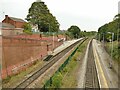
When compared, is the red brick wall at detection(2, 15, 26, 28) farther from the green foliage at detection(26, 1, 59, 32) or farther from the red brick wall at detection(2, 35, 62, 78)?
the red brick wall at detection(2, 35, 62, 78)

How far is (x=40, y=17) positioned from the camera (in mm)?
84375

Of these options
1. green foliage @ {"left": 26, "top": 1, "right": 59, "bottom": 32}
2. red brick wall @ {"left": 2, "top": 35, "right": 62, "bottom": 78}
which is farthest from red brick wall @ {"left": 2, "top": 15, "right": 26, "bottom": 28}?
red brick wall @ {"left": 2, "top": 35, "right": 62, "bottom": 78}

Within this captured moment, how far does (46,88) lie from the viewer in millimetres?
22672

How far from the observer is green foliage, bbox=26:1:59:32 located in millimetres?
83625

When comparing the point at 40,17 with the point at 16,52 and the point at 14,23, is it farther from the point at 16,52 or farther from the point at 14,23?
the point at 16,52

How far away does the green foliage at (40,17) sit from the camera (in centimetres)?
8362

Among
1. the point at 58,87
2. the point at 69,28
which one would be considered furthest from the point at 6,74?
the point at 69,28

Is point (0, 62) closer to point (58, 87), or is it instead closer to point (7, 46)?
point (7, 46)

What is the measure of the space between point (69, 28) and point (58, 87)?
161 metres

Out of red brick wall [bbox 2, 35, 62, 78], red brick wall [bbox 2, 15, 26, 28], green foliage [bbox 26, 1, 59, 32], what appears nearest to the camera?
red brick wall [bbox 2, 35, 62, 78]

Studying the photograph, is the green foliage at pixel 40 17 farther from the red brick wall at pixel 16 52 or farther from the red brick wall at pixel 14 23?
the red brick wall at pixel 16 52

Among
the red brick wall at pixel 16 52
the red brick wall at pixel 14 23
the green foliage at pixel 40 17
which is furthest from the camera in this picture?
the green foliage at pixel 40 17

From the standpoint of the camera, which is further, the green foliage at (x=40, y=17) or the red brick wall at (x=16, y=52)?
the green foliage at (x=40, y=17)

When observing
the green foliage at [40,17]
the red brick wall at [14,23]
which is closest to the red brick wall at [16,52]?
the red brick wall at [14,23]
